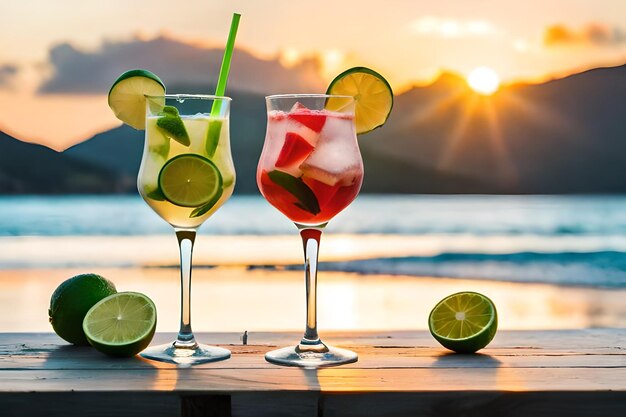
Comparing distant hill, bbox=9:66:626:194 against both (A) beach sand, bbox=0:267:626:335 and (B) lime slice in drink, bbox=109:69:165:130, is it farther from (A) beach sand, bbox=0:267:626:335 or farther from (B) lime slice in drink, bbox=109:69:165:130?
(B) lime slice in drink, bbox=109:69:165:130

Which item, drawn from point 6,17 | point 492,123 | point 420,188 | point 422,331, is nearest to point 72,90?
point 6,17

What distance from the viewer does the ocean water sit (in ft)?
35.4

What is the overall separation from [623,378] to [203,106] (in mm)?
1418

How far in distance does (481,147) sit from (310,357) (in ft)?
92.2

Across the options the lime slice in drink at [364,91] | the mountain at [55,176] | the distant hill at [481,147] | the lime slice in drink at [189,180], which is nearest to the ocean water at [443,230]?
the mountain at [55,176]

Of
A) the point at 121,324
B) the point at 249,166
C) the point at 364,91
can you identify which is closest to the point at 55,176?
the point at 249,166

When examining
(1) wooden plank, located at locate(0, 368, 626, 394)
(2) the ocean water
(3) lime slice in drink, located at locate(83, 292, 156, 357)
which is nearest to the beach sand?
(2) the ocean water

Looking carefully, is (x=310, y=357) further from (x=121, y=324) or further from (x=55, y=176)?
(x=55, y=176)

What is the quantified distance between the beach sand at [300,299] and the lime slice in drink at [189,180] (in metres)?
3.52

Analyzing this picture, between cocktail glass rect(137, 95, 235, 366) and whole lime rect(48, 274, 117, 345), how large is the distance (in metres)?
0.25

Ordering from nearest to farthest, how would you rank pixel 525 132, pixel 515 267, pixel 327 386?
pixel 327 386 → pixel 515 267 → pixel 525 132

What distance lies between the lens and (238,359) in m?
2.63

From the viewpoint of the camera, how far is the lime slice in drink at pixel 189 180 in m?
2.61

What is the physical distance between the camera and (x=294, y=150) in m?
2.62
